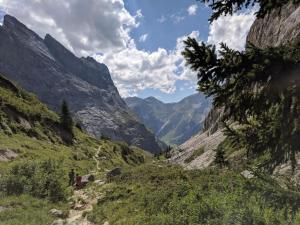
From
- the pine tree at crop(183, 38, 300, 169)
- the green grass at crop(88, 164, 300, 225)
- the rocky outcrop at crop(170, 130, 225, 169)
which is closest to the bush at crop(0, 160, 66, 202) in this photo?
the green grass at crop(88, 164, 300, 225)

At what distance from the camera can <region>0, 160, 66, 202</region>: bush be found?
22.7 meters

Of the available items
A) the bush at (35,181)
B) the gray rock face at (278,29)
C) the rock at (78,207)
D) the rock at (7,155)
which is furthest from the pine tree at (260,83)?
the gray rock face at (278,29)

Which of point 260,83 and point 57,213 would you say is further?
point 57,213

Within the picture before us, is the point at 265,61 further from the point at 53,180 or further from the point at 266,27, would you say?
the point at 266,27

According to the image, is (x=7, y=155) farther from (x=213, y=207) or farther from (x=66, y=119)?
(x=66, y=119)

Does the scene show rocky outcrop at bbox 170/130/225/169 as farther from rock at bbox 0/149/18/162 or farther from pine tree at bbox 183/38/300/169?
rock at bbox 0/149/18/162

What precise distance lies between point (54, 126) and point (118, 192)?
48.7 m

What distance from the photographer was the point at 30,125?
198 ft

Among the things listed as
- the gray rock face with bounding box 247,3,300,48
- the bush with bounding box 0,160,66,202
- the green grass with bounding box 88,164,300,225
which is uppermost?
the gray rock face with bounding box 247,3,300,48

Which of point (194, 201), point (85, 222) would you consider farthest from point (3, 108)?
point (194, 201)

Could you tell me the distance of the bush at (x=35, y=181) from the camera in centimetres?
2273

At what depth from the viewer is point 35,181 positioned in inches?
937

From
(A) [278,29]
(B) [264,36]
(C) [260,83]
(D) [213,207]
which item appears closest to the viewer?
(C) [260,83]

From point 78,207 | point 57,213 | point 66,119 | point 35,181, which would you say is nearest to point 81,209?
point 78,207
